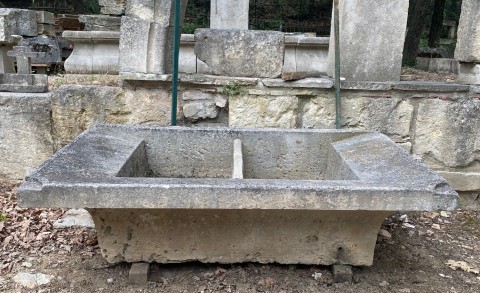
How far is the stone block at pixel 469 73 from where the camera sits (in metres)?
3.28

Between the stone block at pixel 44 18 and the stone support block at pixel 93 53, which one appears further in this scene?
the stone block at pixel 44 18

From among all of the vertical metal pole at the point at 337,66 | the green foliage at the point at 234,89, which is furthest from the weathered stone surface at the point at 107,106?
the vertical metal pole at the point at 337,66

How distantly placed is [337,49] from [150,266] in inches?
75.2

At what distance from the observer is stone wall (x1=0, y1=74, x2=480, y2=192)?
3.19 meters

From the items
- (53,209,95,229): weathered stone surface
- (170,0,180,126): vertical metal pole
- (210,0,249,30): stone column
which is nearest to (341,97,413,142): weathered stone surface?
(170,0,180,126): vertical metal pole

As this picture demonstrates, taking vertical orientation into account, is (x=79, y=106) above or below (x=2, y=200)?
above

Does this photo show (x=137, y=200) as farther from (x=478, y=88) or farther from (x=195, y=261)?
(x=478, y=88)

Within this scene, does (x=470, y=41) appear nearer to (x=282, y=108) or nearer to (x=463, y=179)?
(x=463, y=179)

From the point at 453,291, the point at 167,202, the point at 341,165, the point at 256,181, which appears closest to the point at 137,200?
the point at 167,202

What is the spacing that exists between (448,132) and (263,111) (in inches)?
53.7

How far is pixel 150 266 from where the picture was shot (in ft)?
7.34

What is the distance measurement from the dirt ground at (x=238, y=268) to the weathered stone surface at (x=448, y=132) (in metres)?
0.56

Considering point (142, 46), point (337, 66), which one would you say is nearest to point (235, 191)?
point (337, 66)

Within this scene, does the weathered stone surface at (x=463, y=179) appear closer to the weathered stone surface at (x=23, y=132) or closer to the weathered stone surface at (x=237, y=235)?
the weathered stone surface at (x=237, y=235)
